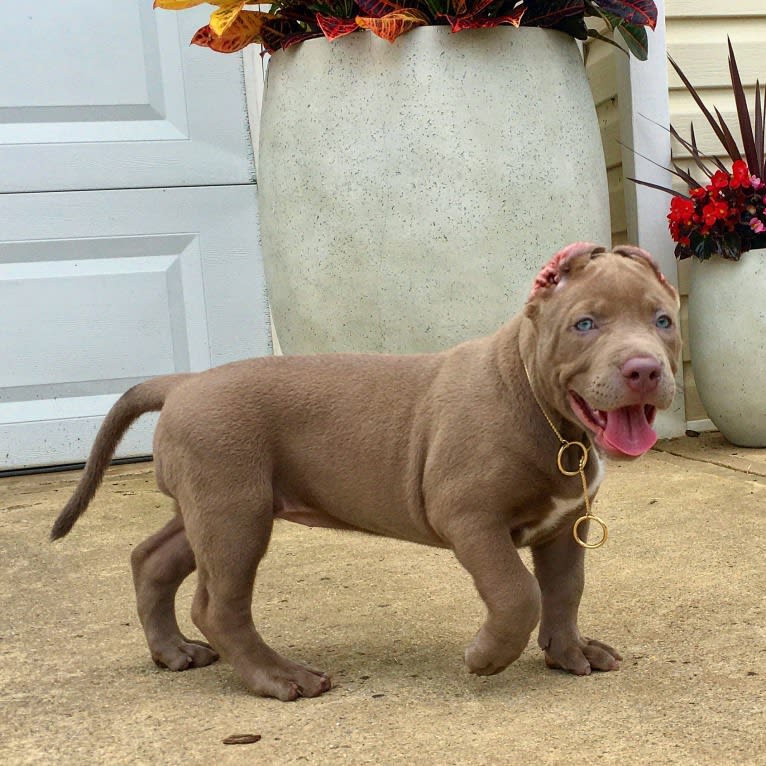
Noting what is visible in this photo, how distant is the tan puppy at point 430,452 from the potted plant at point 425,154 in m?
1.39

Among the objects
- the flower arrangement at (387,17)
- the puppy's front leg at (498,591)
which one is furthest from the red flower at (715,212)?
the puppy's front leg at (498,591)

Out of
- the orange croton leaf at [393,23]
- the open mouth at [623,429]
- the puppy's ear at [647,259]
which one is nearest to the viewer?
the open mouth at [623,429]

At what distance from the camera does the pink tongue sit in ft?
5.86

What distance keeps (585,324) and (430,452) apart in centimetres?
37

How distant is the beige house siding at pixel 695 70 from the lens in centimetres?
439

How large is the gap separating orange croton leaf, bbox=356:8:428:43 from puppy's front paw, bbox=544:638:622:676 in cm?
207

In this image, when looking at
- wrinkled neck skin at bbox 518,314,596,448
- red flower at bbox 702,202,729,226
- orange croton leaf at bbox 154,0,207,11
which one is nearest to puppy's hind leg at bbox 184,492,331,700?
wrinkled neck skin at bbox 518,314,596,448

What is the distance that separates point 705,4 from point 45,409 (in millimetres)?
3162

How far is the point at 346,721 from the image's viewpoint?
5.78 feet

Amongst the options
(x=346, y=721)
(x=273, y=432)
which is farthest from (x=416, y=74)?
(x=346, y=721)

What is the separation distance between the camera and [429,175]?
3457 millimetres

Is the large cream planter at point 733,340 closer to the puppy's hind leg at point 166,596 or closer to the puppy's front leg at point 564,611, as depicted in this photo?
the puppy's front leg at point 564,611

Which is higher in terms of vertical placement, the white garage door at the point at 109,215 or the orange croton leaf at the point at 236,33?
the orange croton leaf at the point at 236,33

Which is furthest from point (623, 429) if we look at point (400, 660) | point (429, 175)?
point (429, 175)
